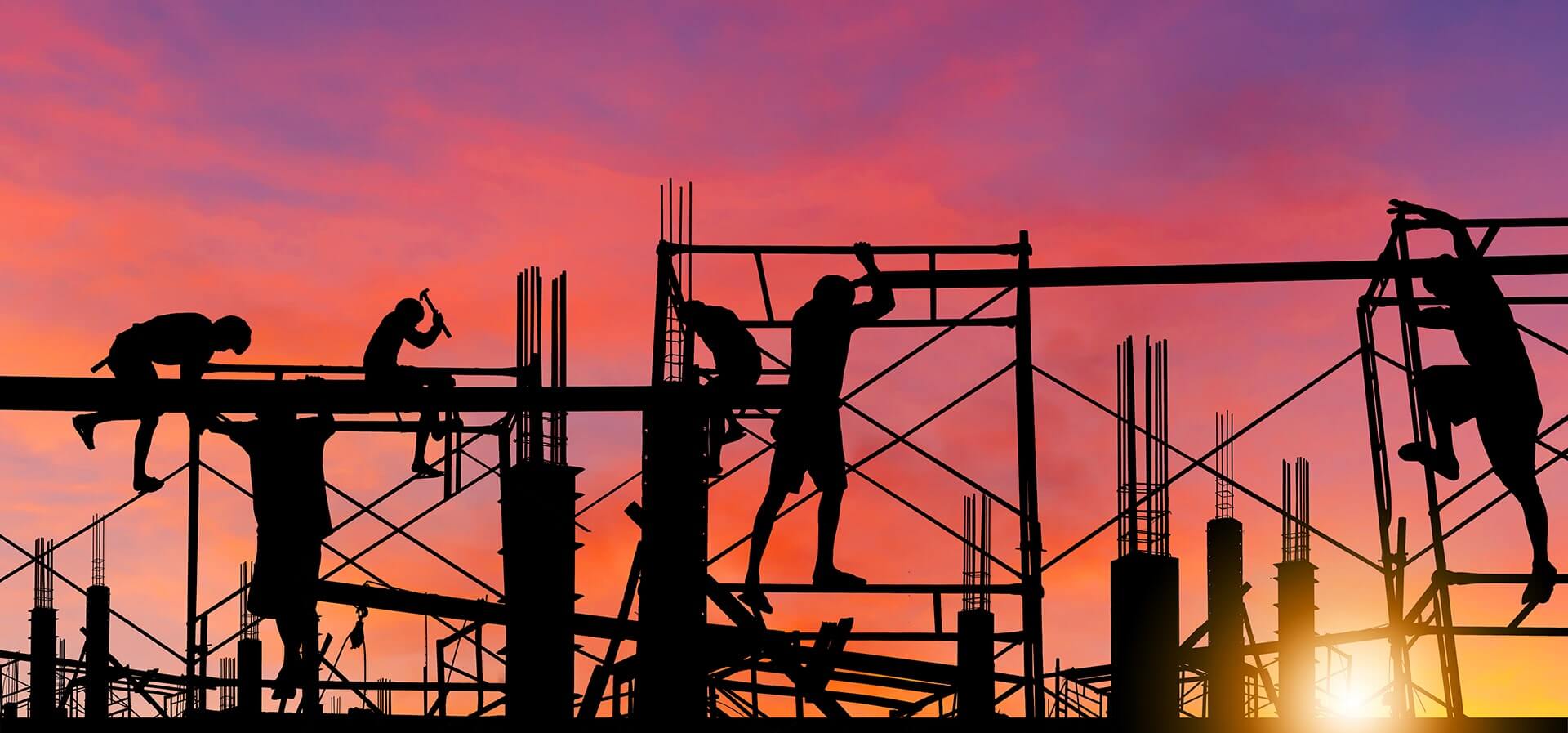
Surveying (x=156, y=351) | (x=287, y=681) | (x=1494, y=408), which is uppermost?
(x=156, y=351)

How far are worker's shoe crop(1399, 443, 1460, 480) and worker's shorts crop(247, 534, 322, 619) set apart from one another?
7756 mm

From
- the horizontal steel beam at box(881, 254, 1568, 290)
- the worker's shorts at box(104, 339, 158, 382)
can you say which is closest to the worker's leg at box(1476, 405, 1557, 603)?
the horizontal steel beam at box(881, 254, 1568, 290)

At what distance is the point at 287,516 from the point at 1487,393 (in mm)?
8407

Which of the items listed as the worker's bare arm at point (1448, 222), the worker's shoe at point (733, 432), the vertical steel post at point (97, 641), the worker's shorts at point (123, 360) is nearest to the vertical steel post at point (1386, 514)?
→ the worker's bare arm at point (1448, 222)

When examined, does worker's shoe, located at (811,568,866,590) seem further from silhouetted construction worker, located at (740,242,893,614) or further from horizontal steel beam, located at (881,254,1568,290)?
horizontal steel beam, located at (881,254,1568,290)

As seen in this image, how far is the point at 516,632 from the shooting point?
15008 millimetres

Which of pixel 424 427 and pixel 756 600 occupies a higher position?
pixel 424 427

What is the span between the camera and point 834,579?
10.9 metres

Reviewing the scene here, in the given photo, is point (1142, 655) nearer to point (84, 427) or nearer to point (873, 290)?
point (873, 290)

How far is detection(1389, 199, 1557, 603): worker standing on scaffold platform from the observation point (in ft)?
35.3

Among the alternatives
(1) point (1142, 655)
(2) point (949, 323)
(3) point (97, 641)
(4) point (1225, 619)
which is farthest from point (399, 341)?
(3) point (97, 641)

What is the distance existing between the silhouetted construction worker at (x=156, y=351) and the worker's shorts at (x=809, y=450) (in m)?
4.32

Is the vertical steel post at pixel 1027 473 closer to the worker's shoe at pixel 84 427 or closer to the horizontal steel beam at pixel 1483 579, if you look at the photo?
the horizontal steel beam at pixel 1483 579

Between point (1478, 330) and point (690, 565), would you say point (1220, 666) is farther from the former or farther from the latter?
point (690, 565)
